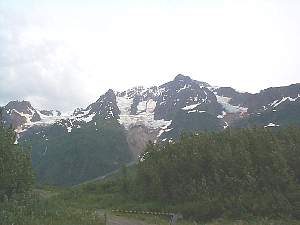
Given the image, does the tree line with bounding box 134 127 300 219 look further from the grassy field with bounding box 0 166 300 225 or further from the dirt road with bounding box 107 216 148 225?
the dirt road with bounding box 107 216 148 225

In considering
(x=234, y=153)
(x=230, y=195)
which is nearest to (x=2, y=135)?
(x=230, y=195)

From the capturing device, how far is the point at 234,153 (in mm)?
48344

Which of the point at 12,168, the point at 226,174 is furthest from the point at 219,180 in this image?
the point at 12,168

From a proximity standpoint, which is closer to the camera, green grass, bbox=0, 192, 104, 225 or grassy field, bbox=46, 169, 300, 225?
green grass, bbox=0, 192, 104, 225

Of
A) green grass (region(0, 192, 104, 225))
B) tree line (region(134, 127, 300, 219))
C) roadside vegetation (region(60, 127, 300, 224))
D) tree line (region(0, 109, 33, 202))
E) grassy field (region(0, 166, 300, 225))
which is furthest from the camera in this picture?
tree line (region(134, 127, 300, 219))

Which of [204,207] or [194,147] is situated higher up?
[194,147]

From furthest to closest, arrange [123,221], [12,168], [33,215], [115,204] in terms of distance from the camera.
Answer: [115,204] < [123,221] < [12,168] < [33,215]

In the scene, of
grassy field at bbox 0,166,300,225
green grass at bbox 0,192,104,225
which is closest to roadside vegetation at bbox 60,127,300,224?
grassy field at bbox 0,166,300,225

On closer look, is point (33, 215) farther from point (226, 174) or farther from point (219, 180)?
point (226, 174)

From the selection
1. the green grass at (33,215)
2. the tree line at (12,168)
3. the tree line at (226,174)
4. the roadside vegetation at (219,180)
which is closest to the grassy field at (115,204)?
the roadside vegetation at (219,180)

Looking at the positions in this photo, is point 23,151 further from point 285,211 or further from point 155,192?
point 285,211

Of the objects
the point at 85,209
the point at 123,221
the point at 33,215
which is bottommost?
the point at 123,221

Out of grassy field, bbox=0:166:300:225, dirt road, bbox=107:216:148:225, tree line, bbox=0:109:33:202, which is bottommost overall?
dirt road, bbox=107:216:148:225

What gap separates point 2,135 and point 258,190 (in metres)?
23.5
